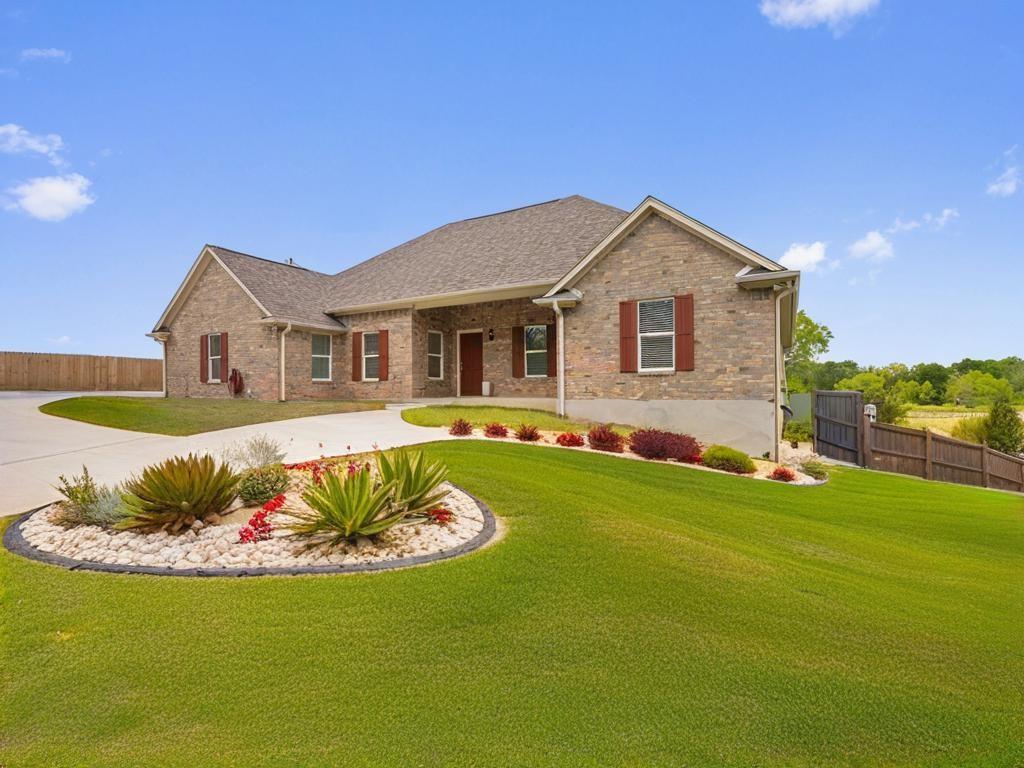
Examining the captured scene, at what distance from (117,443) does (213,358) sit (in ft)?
39.7

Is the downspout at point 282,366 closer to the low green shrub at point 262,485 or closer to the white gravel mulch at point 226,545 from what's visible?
the low green shrub at point 262,485

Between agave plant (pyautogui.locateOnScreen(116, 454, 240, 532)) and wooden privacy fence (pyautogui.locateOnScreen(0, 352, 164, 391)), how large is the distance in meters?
30.8

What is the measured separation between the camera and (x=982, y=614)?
475cm

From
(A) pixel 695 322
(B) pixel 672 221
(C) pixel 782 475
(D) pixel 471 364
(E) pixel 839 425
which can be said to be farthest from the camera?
(D) pixel 471 364

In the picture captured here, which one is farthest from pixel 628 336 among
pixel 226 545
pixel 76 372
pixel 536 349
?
pixel 76 372

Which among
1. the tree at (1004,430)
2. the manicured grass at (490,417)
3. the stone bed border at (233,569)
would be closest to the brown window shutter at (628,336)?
the manicured grass at (490,417)

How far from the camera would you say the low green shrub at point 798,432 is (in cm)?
1969

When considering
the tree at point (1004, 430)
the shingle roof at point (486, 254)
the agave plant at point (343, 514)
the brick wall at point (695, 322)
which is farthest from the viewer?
the tree at point (1004, 430)

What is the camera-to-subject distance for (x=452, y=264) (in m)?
20.3

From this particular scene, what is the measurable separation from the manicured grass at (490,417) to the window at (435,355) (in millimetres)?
4152

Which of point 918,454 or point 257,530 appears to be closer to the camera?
point 257,530

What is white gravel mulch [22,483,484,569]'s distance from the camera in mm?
4883

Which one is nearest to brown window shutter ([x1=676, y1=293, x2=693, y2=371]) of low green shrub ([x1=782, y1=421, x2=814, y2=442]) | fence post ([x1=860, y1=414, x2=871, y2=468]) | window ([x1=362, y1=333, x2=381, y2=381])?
fence post ([x1=860, y1=414, x2=871, y2=468])

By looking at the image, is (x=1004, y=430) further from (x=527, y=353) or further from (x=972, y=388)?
(x=972, y=388)
